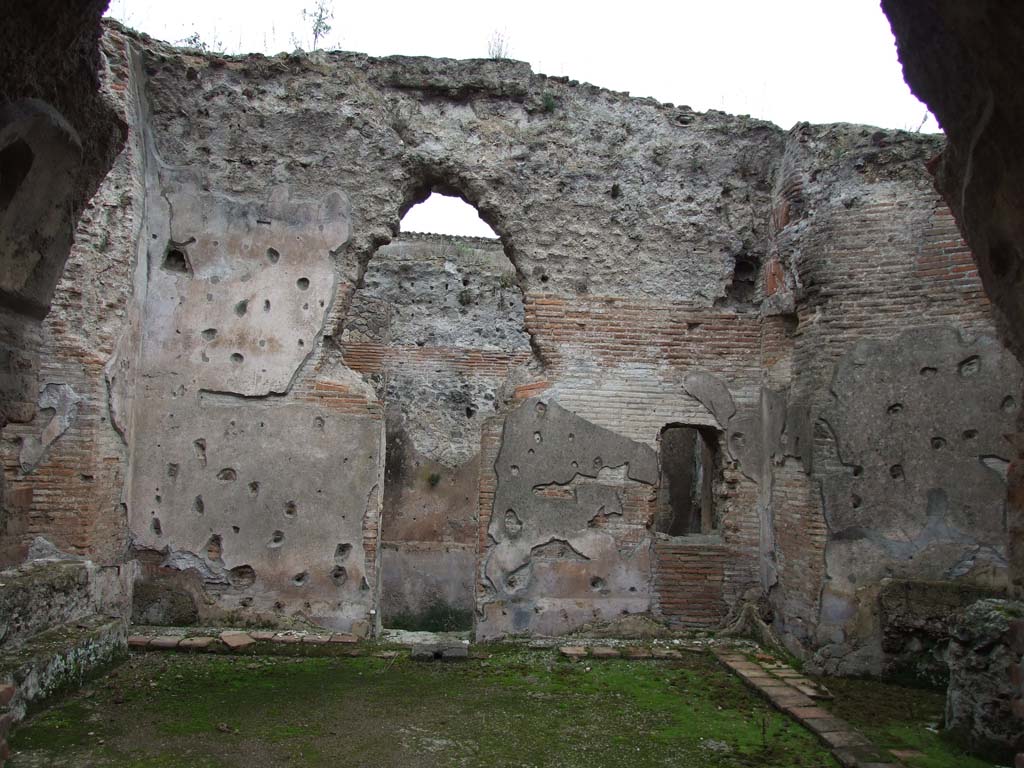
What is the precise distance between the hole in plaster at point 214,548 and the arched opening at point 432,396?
2876 millimetres

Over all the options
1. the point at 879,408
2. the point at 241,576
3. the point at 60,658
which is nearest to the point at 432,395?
the point at 241,576

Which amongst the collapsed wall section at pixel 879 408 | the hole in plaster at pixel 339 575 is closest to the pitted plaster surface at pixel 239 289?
the hole in plaster at pixel 339 575

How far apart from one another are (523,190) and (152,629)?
14.4 ft

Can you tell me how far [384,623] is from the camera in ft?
30.1

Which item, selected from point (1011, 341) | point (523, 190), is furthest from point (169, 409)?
point (1011, 341)

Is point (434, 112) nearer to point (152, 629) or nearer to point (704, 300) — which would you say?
point (704, 300)

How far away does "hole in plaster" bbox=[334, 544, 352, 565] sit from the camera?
6488 millimetres

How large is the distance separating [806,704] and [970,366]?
98.1 inches

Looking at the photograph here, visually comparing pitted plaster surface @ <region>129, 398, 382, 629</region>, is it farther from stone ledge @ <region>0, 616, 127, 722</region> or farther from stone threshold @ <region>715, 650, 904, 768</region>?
stone threshold @ <region>715, 650, 904, 768</region>

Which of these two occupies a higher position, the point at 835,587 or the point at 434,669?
the point at 835,587

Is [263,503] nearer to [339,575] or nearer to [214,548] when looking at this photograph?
[214,548]

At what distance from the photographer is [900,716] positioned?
15.7ft

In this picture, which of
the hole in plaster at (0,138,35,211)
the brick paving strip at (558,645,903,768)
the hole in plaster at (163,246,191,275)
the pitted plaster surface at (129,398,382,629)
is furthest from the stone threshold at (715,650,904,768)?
the hole in plaster at (163,246,191,275)

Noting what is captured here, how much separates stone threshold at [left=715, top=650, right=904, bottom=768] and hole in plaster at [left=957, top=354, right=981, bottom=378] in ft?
7.40
